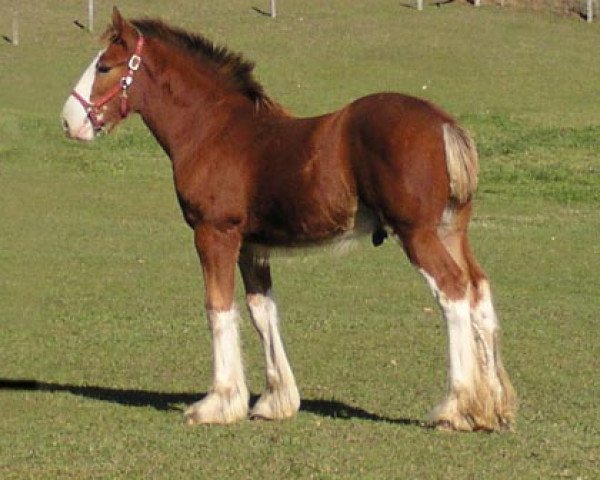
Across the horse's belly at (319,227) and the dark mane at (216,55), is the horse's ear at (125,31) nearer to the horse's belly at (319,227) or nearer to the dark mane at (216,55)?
the dark mane at (216,55)

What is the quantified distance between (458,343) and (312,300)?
7.36m

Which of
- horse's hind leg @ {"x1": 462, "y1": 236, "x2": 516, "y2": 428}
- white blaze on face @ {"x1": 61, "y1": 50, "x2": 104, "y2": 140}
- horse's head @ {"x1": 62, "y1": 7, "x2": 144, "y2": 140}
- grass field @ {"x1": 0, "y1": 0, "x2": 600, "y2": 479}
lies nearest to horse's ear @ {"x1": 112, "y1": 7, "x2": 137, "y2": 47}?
horse's head @ {"x1": 62, "y1": 7, "x2": 144, "y2": 140}

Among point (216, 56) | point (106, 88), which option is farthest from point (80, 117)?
point (216, 56)

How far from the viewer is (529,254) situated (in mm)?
19953

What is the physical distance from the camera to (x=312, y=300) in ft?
53.6

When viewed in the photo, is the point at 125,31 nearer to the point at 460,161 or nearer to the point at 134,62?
the point at 134,62

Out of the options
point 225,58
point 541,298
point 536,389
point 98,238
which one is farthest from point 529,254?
point 225,58

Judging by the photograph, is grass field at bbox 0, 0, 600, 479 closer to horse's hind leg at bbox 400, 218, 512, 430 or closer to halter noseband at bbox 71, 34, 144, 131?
horse's hind leg at bbox 400, 218, 512, 430

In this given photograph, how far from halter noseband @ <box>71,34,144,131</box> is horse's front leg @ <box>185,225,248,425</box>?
1.08m

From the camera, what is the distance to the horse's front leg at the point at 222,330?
9.73 meters

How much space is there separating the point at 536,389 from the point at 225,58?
133 inches

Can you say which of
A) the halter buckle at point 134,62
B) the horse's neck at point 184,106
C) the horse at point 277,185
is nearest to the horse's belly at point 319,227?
the horse at point 277,185

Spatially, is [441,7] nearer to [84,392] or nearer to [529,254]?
[529,254]

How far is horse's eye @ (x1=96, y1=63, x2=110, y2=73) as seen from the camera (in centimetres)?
1028
